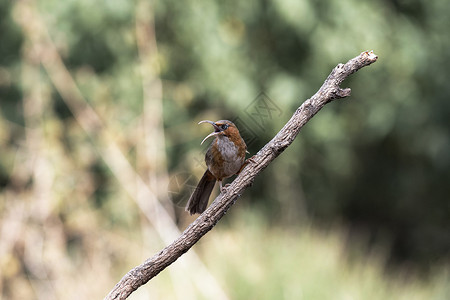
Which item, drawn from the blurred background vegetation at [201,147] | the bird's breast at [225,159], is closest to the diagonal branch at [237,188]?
the bird's breast at [225,159]

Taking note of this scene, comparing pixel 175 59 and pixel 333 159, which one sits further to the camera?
pixel 333 159

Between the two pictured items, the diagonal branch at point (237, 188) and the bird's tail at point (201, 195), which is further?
the bird's tail at point (201, 195)

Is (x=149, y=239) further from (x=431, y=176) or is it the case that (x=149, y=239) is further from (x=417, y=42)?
(x=431, y=176)

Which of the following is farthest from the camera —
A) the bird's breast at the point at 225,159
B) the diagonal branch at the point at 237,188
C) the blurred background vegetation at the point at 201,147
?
the blurred background vegetation at the point at 201,147

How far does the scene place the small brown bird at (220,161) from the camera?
1939mm

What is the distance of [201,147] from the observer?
6242mm

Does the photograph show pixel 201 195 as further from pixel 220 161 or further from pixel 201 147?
pixel 201 147

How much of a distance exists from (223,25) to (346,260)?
14.5 ft

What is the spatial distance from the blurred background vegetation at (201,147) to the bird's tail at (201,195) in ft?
9.62

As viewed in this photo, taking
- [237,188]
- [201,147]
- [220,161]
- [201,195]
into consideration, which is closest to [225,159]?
[220,161]

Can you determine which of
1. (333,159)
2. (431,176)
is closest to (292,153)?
(333,159)

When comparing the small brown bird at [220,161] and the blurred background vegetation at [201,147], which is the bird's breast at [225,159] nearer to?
the small brown bird at [220,161]

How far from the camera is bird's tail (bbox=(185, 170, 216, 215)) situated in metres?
1.96

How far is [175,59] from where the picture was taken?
1081 cm
